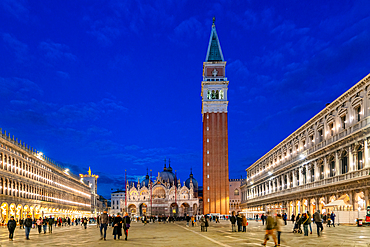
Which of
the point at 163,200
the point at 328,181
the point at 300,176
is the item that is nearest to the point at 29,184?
the point at 300,176

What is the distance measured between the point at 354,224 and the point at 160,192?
106016 millimetres

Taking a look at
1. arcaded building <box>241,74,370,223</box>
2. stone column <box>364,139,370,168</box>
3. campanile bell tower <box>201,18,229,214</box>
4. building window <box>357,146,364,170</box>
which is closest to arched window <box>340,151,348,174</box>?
arcaded building <box>241,74,370,223</box>

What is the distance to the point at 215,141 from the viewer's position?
94438mm

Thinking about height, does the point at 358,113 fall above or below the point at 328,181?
above

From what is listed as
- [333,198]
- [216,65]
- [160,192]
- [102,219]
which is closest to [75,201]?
[160,192]

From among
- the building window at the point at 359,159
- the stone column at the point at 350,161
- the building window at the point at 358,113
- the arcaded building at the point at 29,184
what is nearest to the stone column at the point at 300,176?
the stone column at the point at 350,161

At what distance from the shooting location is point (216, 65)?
100125 mm

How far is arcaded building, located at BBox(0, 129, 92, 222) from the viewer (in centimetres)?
5475

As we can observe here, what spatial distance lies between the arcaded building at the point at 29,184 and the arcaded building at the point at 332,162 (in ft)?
119

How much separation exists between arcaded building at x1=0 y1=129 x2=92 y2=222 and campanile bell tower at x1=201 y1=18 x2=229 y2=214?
33.0 metres

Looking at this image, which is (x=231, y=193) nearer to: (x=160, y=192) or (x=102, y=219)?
(x=160, y=192)

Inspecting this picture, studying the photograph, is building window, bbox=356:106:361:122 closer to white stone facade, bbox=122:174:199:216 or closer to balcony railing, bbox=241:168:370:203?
balcony railing, bbox=241:168:370:203

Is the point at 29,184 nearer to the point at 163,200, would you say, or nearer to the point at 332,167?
the point at 332,167

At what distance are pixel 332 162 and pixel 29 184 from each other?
51.2 m
